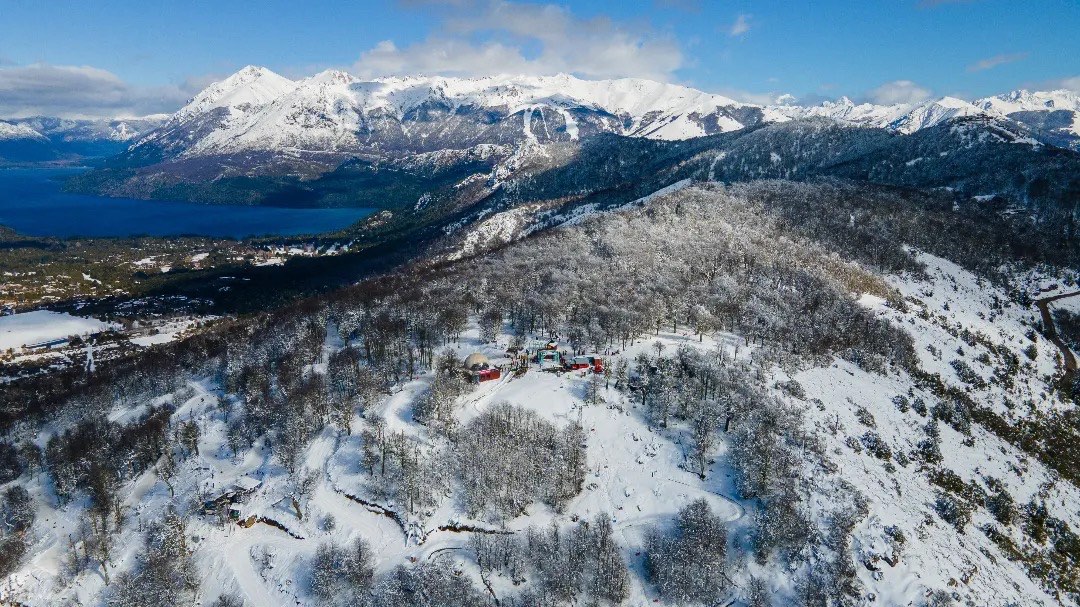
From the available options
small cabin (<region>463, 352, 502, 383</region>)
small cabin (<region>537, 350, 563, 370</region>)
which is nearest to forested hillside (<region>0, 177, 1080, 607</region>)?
small cabin (<region>463, 352, 502, 383</region>)

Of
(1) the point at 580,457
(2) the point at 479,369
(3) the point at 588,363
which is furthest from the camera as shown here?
(3) the point at 588,363

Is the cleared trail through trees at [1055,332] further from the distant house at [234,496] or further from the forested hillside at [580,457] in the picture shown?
the distant house at [234,496]

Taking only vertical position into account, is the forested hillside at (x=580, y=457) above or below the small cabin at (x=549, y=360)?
below

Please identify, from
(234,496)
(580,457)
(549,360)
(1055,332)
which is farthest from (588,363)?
(1055,332)

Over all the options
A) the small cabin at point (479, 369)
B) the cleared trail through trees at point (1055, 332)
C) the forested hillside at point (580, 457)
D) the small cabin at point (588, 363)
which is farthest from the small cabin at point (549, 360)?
the cleared trail through trees at point (1055, 332)

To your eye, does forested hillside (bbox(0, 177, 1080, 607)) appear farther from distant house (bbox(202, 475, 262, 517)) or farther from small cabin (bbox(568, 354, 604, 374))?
small cabin (bbox(568, 354, 604, 374))

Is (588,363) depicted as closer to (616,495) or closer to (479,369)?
(479,369)

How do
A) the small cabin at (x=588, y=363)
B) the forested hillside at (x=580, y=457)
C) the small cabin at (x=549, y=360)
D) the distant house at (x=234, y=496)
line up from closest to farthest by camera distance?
1. the forested hillside at (x=580, y=457)
2. the distant house at (x=234, y=496)
3. the small cabin at (x=588, y=363)
4. the small cabin at (x=549, y=360)

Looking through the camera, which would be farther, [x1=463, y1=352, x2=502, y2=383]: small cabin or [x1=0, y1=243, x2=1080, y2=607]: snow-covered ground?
[x1=463, y1=352, x2=502, y2=383]: small cabin
